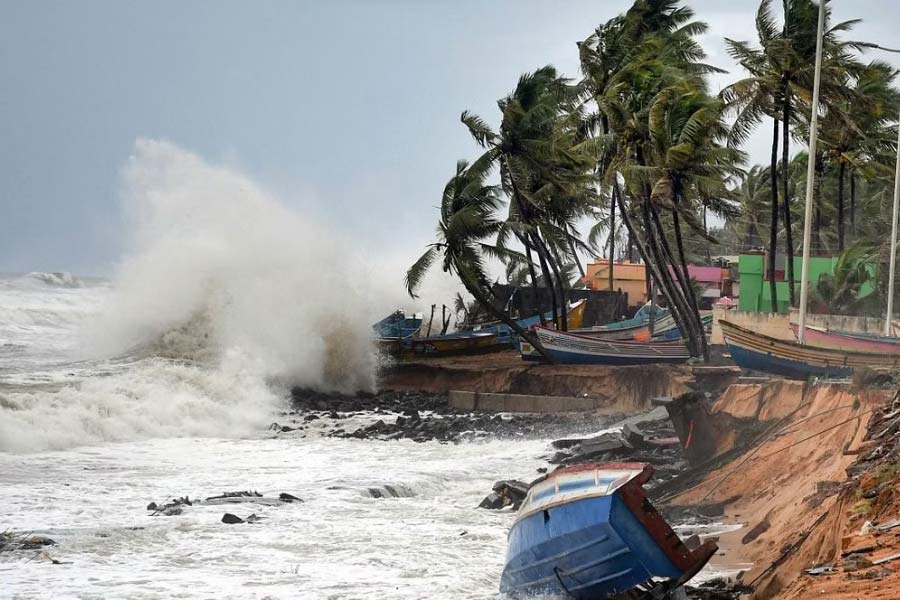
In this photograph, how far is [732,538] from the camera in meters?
13.2

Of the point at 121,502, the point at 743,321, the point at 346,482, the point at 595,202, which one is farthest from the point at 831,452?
the point at 595,202

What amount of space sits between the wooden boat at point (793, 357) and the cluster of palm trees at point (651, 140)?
22.0 feet

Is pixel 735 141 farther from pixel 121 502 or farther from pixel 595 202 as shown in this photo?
pixel 121 502

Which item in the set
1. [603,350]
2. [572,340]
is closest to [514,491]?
[603,350]

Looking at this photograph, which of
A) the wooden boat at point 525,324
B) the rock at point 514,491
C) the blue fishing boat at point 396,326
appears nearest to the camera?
the rock at point 514,491

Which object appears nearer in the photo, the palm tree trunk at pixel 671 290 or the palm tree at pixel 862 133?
the palm tree trunk at pixel 671 290

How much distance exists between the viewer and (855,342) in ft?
79.3

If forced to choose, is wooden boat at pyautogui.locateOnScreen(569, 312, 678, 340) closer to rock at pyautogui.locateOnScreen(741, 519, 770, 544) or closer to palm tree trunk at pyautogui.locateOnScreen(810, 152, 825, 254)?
palm tree trunk at pyautogui.locateOnScreen(810, 152, 825, 254)

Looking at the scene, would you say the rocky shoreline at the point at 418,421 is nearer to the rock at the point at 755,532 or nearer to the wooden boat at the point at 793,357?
the wooden boat at the point at 793,357

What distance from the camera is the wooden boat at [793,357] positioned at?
22484mm

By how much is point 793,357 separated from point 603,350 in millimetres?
10540

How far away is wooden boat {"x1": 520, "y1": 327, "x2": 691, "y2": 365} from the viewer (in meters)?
33.0

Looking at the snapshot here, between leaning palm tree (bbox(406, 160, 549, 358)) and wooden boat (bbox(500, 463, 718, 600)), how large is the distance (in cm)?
2441

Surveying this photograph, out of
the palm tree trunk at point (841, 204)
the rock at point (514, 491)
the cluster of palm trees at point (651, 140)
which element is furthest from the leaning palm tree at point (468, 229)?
the rock at point (514, 491)
